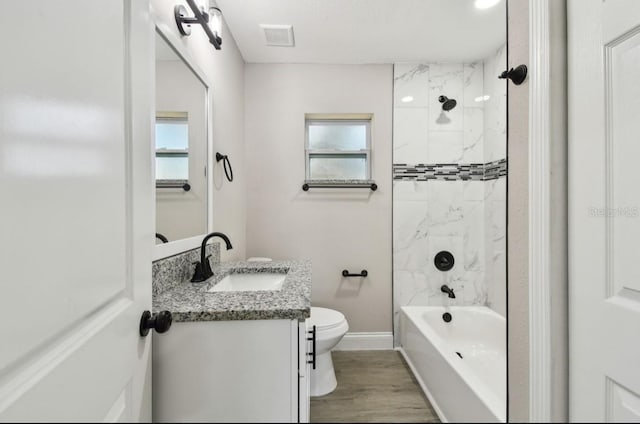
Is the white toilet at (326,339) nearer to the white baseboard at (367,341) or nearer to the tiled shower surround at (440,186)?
the white baseboard at (367,341)

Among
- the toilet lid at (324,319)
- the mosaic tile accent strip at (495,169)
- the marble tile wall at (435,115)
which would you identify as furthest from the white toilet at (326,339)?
the mosaic tile accent strip at (495,169)

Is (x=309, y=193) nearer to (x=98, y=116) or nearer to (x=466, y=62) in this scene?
(x=466, y=62)

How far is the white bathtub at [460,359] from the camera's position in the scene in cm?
80

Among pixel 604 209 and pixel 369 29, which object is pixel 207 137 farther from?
pixel 604 209

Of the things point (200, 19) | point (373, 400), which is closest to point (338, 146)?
point (200, 19)

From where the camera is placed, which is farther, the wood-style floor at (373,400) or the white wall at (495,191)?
the white wall at (495,191)

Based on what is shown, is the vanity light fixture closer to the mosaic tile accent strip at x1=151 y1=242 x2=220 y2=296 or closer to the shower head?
the mosaic tile accent strip at x1=151 y1=242 x2=220 y2=296

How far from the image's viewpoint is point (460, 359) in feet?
3.96

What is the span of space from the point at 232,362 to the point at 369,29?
178 cm

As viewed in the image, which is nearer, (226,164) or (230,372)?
(230,372)

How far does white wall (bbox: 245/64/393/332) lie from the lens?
77.9 inches

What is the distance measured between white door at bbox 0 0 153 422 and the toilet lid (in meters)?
1.04

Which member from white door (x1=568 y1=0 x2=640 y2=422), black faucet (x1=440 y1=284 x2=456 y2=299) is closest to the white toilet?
black faucet (x1=440 y1=284 x2=456 y2=299)

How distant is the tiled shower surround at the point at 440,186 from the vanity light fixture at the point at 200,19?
4.09 ft
